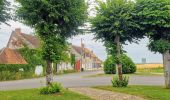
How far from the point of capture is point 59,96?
58.8 feet

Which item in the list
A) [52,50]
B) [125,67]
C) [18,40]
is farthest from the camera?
[18,40]

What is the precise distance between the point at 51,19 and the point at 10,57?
38.1 metres

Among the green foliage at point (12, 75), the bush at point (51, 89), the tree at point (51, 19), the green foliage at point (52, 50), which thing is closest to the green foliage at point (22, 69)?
the green foliage at point (12, 75)

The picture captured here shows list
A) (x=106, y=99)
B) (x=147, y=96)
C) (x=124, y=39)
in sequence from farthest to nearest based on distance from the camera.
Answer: (x=124, y=39) → (x=147, y=96) → (x=106, y=99)

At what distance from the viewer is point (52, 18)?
19.5 meters

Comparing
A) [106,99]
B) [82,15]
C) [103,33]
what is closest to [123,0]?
[103,33]

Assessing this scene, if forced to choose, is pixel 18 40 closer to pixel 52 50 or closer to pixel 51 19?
pixel 51 19

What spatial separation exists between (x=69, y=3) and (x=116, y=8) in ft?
17.3

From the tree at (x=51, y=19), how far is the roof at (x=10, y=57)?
34.3 metres

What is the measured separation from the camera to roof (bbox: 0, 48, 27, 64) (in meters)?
54.1

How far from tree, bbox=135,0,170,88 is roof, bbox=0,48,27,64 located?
109 feet

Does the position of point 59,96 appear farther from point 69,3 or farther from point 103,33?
point 103,33

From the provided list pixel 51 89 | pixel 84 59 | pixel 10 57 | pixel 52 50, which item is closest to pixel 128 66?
pixel 10 57

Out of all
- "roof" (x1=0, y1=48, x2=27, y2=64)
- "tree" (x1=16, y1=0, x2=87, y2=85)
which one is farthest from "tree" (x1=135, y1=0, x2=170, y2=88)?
"roof" (x1=0, y1=48, x2=27, y2=64)
